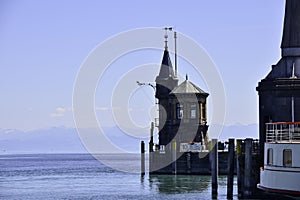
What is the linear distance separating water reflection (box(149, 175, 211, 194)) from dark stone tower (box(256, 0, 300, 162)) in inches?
437

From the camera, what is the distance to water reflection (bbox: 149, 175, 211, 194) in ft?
238

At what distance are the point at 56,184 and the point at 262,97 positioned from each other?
100 feet

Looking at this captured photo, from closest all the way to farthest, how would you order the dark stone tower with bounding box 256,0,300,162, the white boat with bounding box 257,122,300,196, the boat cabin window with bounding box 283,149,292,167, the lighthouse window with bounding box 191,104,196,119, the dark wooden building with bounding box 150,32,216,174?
the white boat with bounding box 257,122,300,196 < the boat cabin window with bounding box 283,149,292,167 < the dark stone tower with bounding box 256,0,300,162 < the dark wooden building with bounding box 150,32,216,174 < the lighthouse window with bounding box 191,104,196,119

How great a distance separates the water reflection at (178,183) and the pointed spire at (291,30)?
14.4 meters

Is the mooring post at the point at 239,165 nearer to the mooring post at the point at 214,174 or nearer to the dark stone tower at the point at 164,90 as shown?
the mooring post at the point at 214,174

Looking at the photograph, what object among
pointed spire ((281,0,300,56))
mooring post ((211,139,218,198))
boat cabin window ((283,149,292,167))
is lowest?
mooring post ((211,139,218,198))

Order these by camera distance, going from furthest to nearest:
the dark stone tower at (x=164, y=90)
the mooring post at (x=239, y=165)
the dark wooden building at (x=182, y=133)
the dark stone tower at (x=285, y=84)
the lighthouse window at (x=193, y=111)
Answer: the dark stone tower at (x=164, y=90) → the lighthouse window at (x=193, y=111) → the dark wooden building at (x=182, y=133) → the dark stone tower at (x=285, y=84) → the mooring post at (x=239, y=165)

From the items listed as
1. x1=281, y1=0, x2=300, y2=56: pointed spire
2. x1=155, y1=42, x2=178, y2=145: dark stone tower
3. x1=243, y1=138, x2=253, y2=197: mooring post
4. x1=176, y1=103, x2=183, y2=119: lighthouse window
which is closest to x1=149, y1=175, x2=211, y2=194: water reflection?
x1=155, y1=42, x2=178, y2=145: dark stone tower

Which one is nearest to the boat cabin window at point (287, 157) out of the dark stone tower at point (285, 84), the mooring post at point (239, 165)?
the mooring post at point (239, 165)

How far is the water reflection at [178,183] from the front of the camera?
72.6 metres

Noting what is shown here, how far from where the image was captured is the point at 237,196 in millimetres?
A: 60750

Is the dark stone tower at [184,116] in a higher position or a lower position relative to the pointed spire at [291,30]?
lower

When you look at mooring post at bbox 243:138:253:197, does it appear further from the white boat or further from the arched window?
the arched window

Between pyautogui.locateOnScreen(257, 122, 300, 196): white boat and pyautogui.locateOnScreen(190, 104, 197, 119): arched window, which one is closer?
pyautogui.locateOnScreen(257, 122, 300, 196): white boat
